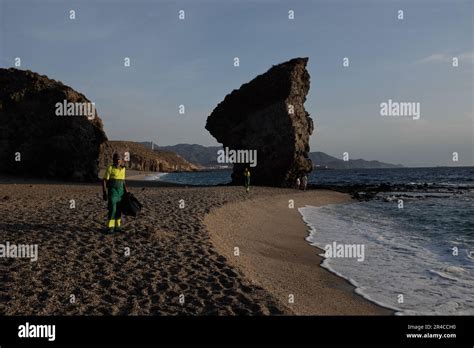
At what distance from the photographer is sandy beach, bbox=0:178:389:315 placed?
19.1ft

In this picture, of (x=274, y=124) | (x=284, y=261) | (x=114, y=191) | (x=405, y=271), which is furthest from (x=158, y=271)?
(x=274, y=124)

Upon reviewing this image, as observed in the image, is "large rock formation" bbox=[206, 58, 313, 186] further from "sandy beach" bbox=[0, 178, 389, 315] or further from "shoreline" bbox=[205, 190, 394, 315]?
"sandy beach" bbox=[0, 178, 389, 315]

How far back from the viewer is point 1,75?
1483 inches

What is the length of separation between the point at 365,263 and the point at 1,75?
40.6 meters

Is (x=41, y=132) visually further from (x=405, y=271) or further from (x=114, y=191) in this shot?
(x=405, y=271)

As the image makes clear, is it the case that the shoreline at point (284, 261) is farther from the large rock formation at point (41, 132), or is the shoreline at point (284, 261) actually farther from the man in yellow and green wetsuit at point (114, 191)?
the large rock formation at point (41, 132)

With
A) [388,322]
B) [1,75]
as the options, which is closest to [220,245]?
[388,322]


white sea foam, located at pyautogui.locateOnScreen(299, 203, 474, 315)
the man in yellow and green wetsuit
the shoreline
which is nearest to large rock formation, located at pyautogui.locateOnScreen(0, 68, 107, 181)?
the shoreline

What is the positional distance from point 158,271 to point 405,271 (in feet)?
21.8

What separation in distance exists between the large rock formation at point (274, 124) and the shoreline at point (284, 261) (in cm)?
2217

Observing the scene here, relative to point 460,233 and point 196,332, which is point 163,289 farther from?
point 460,233

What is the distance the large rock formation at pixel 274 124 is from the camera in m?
42.6

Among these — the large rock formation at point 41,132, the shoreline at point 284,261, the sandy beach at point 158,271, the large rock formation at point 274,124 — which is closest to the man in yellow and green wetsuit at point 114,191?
the sandy beach at point 158,271

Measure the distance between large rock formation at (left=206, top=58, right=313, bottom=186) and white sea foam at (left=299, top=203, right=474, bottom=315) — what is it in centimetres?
2584
